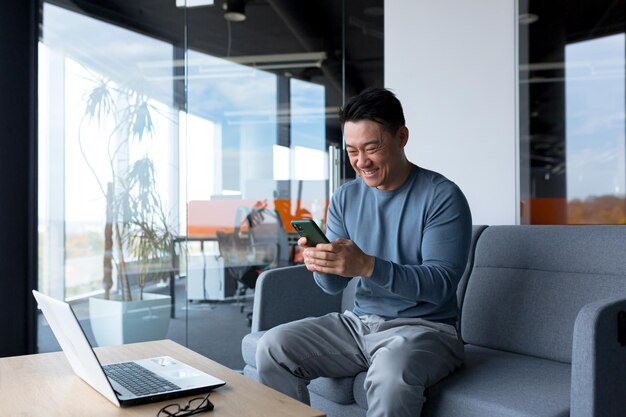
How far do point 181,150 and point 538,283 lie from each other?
238 centimetres

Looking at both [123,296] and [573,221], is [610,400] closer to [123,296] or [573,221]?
[573,221]

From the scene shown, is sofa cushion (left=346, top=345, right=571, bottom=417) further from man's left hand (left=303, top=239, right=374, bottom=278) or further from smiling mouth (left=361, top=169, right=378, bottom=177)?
smiling mouth (left=361, top=169, right=378, bottom=177)

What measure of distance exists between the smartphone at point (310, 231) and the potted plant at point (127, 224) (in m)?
2.24

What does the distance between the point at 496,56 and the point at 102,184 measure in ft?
7.96

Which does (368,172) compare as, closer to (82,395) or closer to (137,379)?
(137,379)

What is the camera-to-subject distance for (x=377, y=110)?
1.92 meters

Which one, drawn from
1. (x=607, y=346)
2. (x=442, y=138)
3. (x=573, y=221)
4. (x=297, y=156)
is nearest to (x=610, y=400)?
(x=607, y=346)

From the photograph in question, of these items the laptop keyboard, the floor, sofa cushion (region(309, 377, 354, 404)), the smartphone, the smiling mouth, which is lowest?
the floor

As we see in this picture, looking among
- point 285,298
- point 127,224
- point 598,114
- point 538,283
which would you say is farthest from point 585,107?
point 285,298

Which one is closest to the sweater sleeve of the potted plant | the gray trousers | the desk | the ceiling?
the gray trousers

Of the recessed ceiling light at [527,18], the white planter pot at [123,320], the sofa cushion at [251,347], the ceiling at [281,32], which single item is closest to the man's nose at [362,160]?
the sofa cushion at [251,347]

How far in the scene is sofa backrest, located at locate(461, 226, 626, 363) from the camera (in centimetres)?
195

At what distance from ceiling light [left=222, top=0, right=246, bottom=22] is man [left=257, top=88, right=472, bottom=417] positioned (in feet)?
7.09

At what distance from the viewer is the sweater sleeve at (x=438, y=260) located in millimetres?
1717
